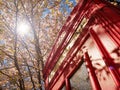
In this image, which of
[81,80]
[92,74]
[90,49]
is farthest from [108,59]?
[81,80]

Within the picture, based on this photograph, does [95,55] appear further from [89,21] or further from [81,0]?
[81,0]

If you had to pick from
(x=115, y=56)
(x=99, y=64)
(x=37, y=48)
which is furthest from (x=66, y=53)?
(x=37, y=48)

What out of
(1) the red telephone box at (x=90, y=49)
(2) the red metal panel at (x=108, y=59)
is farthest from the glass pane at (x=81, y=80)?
(2) the red metal panel at (x=108, y=59)

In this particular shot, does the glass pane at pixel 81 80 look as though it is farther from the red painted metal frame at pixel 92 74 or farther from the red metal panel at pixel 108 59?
the red metal panel at pixel 108 59

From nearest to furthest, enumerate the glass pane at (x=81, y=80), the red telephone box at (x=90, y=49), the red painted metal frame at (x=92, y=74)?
the red telephone box at (x=90, y=49), the red painted metal frame at (x=92, y=74), the glass pane at (x=81, y=80)

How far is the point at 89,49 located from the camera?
5.45 meters

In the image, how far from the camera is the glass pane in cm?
564

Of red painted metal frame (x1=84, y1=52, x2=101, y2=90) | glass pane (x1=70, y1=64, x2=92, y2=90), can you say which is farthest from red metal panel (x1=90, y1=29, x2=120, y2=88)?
glass pane (x1=70, y1=64, x2=92, y2=90)

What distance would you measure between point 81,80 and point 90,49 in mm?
1261

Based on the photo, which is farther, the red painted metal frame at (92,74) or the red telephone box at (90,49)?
the red painted metal frame at (92,74)

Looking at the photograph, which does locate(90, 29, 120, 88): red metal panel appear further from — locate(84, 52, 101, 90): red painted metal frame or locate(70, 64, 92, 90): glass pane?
locate(70, 64, 92, 90): glass pane

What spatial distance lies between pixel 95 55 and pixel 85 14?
64.0 inches

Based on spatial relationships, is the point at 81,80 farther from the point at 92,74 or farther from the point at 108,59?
the point at 108,59

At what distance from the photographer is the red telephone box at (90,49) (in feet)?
14.4
